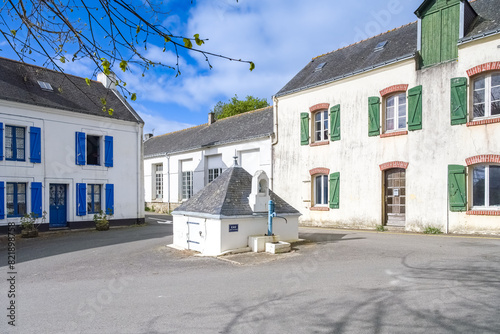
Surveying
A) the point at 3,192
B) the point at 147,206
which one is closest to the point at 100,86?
the point at 3,192

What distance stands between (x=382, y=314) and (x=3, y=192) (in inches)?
558

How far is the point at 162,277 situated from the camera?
23.2 ft

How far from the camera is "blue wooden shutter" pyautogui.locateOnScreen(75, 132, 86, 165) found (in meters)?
15.9

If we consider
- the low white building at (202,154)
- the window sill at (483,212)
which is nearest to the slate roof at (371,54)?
the low white building at (202,154)

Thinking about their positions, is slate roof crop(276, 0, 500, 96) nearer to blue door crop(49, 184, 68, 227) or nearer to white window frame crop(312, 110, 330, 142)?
white window frame crop(312, 110, 330, 142)

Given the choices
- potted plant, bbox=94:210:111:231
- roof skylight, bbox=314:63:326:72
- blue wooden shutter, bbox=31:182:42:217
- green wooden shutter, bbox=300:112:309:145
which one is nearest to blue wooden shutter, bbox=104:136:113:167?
potted plant, bbox=94:210:111:231

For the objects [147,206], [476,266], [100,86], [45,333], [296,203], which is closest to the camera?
[45,333]

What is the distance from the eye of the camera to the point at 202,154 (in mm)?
22531

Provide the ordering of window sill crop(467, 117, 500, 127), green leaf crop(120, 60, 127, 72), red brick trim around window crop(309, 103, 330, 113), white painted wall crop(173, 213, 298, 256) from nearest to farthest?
green leaf crop(120, 60, 127, 72), white painted wall crop(173, 213, 298, 256), window sill crop(467, 117, 500, 127), red brick trim around window crop(309, 103, 330, 113)

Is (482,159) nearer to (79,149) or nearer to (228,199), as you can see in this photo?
(228,199)

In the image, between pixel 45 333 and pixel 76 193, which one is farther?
pixel 76 193

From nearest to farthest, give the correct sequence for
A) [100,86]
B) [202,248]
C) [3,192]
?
[202,248] → [3,192] → [100,86]

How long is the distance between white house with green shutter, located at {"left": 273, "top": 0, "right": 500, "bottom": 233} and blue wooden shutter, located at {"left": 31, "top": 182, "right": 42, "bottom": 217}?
33.7 ft

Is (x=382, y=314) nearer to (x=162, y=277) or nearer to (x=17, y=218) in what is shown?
(x=162, y=277)
